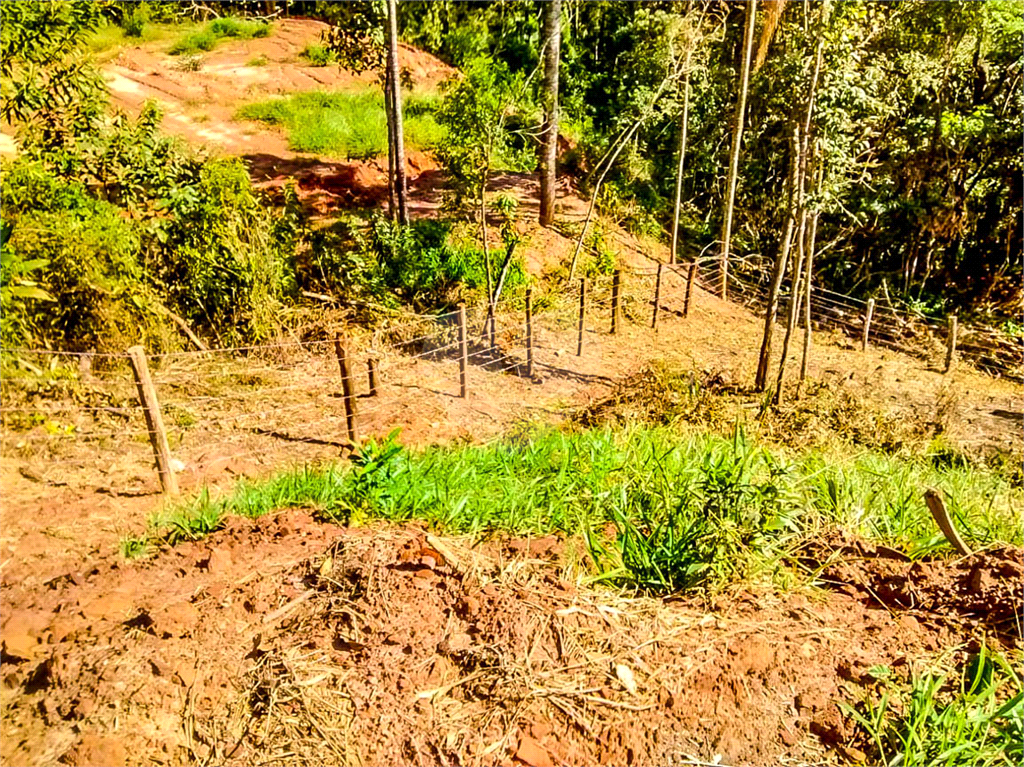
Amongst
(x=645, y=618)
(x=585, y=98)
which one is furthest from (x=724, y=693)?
(x=585, y=98)

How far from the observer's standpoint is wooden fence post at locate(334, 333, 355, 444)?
6691 mm

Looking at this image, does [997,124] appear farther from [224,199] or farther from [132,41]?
[132,41]

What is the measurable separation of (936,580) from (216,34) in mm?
21284

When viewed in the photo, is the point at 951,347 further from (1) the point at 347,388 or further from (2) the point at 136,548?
(2) the point at 136,548

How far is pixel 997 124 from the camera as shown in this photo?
11.7m

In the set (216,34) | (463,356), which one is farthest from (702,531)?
(216,34)

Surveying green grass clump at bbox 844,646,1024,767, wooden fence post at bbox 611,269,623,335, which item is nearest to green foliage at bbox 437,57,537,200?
wooden fence post at bbox 611,269,623,335

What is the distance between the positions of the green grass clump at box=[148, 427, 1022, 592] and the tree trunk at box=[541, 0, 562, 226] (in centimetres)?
888

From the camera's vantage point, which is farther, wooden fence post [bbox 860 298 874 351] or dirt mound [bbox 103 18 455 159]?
dirt mound [bbox 103 18 455 159]

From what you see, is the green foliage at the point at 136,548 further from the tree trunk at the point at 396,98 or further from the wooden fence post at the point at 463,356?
the tree trunk at the point at 396,98

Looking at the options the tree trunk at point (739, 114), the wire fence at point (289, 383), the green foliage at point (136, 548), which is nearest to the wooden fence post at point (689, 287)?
the wire fence at point (289, 383)

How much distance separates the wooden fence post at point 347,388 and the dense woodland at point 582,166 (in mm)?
2463

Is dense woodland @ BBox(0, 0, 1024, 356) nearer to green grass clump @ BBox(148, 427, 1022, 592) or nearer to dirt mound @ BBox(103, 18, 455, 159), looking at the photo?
dirt mound @ BBox(103, 18, 455, 159)

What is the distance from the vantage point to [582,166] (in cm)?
1603
